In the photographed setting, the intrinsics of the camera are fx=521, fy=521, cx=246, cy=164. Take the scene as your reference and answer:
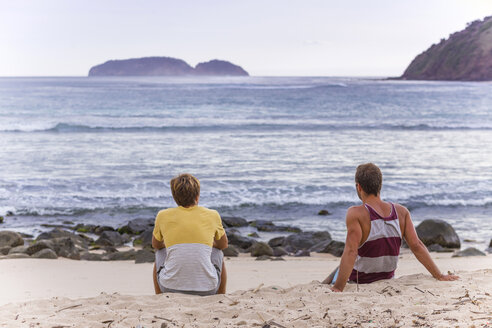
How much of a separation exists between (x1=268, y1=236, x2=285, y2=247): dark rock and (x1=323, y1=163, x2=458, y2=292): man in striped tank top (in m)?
4.96

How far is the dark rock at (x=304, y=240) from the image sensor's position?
946 centimetres

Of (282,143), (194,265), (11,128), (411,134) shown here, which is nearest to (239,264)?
(194,265)

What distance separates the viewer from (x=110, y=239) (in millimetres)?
9828

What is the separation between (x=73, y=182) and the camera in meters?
15.2

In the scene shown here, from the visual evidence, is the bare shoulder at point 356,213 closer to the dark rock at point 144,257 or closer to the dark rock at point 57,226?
the dark rock at point 144,257

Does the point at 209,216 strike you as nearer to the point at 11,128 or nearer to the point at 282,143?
the point at 282,143

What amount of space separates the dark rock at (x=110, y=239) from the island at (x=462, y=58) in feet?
342

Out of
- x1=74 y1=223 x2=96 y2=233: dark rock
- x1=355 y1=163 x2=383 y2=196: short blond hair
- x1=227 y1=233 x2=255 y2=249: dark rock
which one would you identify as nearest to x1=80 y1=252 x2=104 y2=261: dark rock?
x1=74 y1=223 x2=96 y2=233: dark rock

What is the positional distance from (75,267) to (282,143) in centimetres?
1714

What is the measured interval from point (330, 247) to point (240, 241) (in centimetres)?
166

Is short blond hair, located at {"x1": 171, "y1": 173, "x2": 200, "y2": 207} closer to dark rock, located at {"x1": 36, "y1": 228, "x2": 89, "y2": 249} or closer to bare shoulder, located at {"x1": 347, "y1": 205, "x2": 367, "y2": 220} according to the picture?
bare shoulder, located at {"x1": 347, "y1": 205, "x2": 367, "y2": 220}

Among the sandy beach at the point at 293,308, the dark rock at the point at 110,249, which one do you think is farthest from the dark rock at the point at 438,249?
the dark rock at the point at 110,249

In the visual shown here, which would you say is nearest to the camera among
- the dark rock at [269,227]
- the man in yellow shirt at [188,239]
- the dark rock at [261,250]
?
the man in yellow shirt at [188,239]

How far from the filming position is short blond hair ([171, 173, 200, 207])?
4559mm
